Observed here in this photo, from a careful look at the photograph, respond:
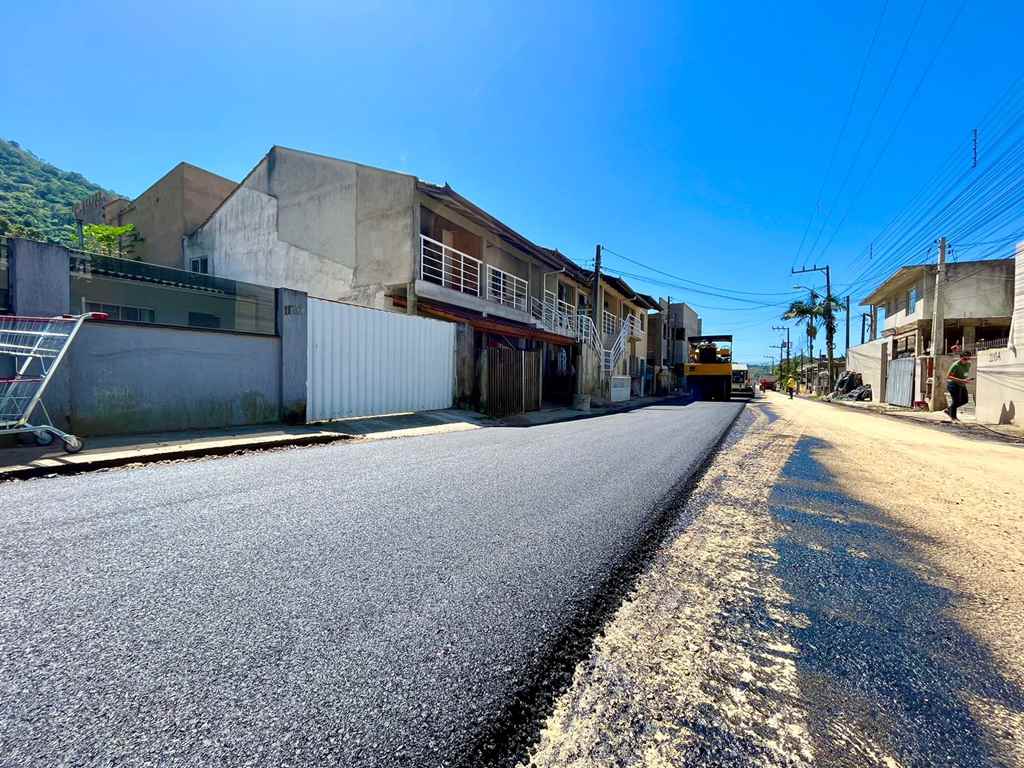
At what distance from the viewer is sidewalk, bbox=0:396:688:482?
455cm

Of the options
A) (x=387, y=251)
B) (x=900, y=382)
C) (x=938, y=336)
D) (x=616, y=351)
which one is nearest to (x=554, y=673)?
(x=387, y=251)

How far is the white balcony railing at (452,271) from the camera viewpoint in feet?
47.4

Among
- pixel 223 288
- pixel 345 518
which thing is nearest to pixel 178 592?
pixel 345 518

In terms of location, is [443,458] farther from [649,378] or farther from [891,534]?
[649,378]

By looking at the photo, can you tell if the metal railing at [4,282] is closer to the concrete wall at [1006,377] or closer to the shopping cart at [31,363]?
the shopping cart at [31,363]

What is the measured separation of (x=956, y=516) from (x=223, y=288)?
36.7 feet

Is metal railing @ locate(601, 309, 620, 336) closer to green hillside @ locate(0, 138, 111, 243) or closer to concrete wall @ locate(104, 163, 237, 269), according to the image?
concrete wall @ locate(104, 163, 237, 269)

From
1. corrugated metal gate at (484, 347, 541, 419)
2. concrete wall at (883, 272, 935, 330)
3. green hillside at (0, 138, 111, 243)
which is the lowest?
corrugated metal gate at (484, 347, 541, 419)

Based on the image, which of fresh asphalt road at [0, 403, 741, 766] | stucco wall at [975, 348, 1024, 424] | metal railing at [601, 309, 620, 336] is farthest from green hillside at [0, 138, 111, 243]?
stucco wall at [975, 348, 1024, 424]

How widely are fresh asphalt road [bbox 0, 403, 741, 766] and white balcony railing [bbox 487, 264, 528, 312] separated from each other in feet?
44.6

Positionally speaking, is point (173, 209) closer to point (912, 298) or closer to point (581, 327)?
point (581, 327)

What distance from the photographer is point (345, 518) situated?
309cm

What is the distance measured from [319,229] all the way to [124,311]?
7949 millimetres

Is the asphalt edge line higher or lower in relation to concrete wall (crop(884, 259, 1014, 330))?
lower
